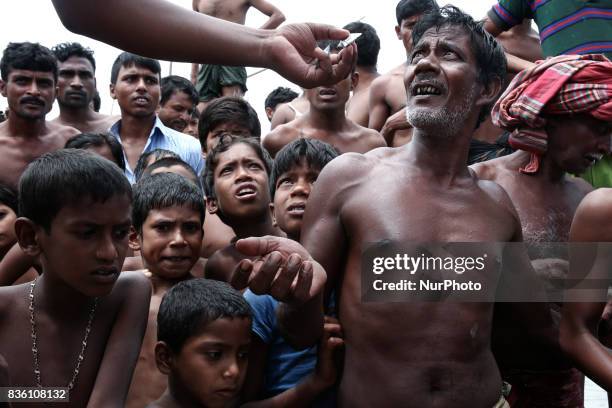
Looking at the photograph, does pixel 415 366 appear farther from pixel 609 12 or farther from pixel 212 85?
pixel 212 85

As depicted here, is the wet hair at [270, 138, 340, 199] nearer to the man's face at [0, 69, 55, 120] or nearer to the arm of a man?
the man's face at [0, 69, 55, 120]

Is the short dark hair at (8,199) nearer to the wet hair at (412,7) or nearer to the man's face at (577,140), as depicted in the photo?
the man's face at (577,140)

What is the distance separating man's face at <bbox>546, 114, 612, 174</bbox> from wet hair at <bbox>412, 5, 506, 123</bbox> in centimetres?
39

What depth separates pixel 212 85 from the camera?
784 centimetres

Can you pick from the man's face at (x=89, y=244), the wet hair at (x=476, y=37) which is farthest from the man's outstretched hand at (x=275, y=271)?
the wet hair at (x=476, y=37)

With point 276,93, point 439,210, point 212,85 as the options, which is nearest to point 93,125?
point 212,85

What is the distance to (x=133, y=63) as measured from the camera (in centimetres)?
559

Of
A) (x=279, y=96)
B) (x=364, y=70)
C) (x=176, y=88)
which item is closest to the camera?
(x=364, y=70)

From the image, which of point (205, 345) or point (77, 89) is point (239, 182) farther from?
point (77, 89)

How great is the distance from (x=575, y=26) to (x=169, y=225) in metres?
2.26

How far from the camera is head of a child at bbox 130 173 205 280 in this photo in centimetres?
325

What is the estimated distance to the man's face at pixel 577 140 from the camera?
333 cm

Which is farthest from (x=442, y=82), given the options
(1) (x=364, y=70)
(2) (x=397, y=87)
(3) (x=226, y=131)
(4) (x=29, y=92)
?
(1) (x=364, y=70)

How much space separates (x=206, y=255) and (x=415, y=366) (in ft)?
5.57
